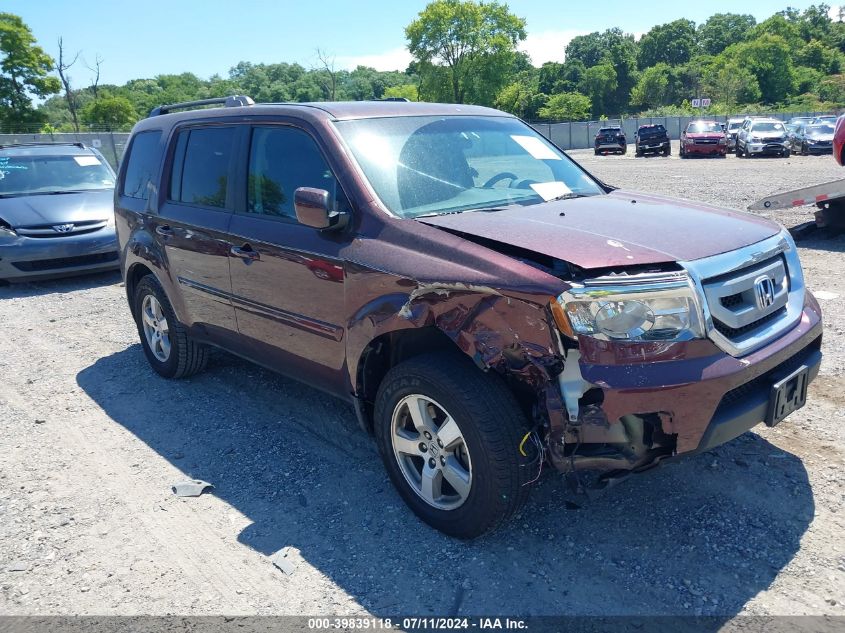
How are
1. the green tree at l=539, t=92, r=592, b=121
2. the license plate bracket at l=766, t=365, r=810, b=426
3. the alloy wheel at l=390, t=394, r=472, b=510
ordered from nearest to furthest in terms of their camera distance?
the license plate bracket at l=766, t=365, r=810, b=426, the alloy wheel at l=390, t=394, r=472, b=510, the green tree at l=539, t=92, r=592, b=121

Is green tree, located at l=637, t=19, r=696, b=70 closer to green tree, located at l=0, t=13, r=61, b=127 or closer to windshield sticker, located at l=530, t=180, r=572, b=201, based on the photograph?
green tree, located at l=0, t=13, r=61, b=127

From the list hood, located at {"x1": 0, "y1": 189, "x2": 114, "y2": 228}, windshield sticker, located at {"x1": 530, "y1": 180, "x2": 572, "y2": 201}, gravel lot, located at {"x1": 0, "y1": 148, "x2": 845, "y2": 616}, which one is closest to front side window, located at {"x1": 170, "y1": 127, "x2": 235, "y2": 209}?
gravel lot, located at {"x1": 0, "y1": 148, "x2": 845, "y2": 616}

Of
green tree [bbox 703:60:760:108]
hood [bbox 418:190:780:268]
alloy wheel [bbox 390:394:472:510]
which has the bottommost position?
alloy wheel [bbox 390:394:472:510]

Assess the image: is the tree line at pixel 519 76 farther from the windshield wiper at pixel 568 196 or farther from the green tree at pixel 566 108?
the windshield wiper at pixel 568 196

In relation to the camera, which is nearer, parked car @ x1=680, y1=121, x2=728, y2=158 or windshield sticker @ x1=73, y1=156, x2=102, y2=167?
windshield sticker @ x1=73, y1=156, x2=102, y2=167

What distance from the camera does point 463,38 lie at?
80125 millimetres

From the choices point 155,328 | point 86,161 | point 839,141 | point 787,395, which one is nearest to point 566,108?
point 839,141

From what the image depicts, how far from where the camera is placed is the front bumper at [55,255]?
8852 millimetres

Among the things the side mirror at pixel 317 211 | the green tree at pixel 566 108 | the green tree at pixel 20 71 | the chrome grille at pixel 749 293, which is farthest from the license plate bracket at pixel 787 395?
the green tree at pixel 566 108

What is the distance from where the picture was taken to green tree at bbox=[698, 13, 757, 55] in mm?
142375

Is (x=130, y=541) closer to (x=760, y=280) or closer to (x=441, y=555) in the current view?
(x=441, y=555)

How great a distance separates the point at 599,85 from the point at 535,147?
13139 centimetres

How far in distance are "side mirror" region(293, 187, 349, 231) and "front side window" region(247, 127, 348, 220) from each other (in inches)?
6.6

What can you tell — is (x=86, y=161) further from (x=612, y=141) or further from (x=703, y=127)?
(x=612, y=141)
